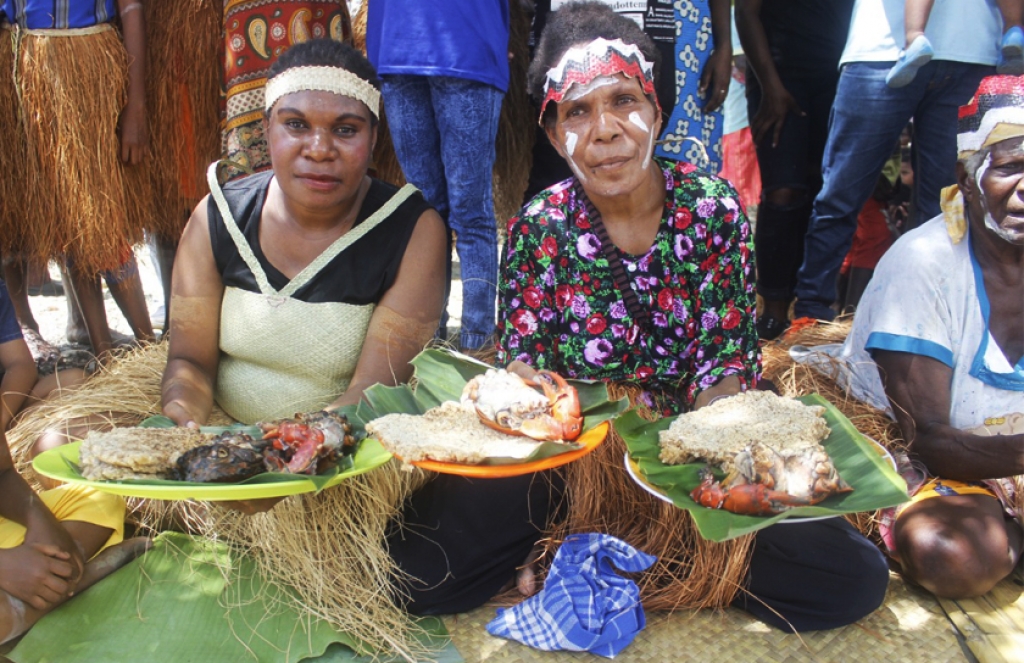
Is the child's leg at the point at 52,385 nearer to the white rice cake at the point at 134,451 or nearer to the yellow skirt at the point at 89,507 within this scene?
the yellow skirt at the point at 89,507

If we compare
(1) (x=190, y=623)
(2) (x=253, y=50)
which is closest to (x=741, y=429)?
(1) (x=190, y=623)

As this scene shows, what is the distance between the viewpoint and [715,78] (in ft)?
9.60

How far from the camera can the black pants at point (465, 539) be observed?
2.12 m

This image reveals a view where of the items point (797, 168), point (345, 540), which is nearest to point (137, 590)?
point (345, 540)

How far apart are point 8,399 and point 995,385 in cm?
271

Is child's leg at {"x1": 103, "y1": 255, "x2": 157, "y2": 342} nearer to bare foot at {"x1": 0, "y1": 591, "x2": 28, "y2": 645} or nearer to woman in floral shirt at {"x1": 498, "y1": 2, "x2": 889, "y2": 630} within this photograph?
bare foot at {"x1": 0, "y1": 591, "x2": 28, "y2": 645}

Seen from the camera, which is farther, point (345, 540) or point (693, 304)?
point (693, 304)

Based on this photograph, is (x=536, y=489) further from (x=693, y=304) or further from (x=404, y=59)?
(x=404, y=59)

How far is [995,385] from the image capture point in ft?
7.40

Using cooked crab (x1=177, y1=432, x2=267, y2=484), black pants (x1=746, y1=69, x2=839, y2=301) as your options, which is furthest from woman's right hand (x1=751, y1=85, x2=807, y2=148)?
cooked crab (x1=177, y1=432, x2=267, y2=484)

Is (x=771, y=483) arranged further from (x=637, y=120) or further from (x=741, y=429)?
(x=637, y=120)

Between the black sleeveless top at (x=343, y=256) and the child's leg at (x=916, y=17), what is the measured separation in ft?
5.21

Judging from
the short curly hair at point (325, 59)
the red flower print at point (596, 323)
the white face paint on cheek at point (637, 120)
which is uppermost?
the short curly hair at point (325, 59)

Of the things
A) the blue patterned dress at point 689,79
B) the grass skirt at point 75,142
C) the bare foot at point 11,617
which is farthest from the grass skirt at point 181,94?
the bare foot at point 11,617
